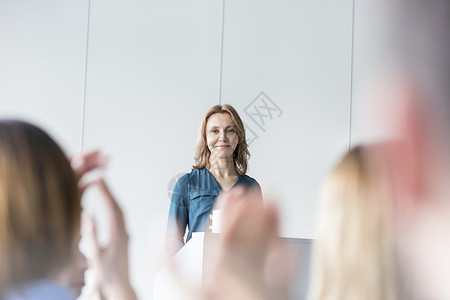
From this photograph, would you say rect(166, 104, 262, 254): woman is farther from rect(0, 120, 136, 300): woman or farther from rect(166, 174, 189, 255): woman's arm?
rect(0, 120, 136, 300): woman

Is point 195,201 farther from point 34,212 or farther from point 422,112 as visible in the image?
point 422,112

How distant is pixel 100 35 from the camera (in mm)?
Result: 4938

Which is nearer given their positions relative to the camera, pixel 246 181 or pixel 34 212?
pixel 34 212

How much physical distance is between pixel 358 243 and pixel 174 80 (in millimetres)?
4077

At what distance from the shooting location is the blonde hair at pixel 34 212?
0.87 metres

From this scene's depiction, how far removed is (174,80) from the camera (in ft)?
16.0

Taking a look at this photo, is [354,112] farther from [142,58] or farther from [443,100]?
[443,100]

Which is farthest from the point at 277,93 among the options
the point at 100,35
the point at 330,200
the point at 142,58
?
the point at 330,200

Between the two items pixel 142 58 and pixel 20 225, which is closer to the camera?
pixel 20 225

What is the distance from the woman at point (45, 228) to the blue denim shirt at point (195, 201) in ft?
7.46

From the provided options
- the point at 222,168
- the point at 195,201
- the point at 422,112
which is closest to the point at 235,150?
the point at 222,168

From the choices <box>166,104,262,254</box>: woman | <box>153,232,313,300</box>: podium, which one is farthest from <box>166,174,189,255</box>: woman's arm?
<box>153,232,313,300</box>: podium

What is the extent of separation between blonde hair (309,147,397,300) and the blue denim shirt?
231cm

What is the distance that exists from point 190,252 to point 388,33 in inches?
52.0
